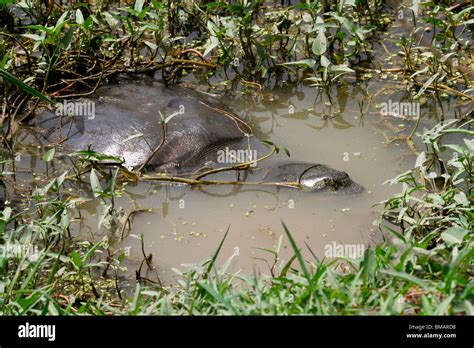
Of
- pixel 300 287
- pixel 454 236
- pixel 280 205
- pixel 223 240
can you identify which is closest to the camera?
pixel 300 287

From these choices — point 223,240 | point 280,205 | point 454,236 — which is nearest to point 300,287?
point 223,240

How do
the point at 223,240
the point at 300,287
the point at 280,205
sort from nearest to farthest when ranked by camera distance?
the point at 300,287, the point at 223,240, the point at 280,205

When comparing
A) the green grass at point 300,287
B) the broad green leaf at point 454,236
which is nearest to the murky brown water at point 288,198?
the green grass at point 300,287

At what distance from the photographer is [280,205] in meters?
4.88

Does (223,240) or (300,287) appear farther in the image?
(223,240)

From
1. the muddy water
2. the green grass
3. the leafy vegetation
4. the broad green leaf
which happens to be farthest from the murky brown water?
the broad green leaf

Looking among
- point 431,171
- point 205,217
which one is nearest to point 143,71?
point 205,217

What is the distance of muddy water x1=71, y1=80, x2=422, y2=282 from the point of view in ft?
14.9

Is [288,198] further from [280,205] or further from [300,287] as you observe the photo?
[300,287]

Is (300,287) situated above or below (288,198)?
below

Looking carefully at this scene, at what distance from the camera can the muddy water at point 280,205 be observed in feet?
14.9

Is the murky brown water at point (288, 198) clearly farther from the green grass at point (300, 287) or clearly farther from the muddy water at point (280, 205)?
the green grass at point (300, 287)

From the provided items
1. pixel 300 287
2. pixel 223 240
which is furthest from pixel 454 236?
pixel 223 240

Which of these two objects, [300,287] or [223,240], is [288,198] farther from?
[300,287]
